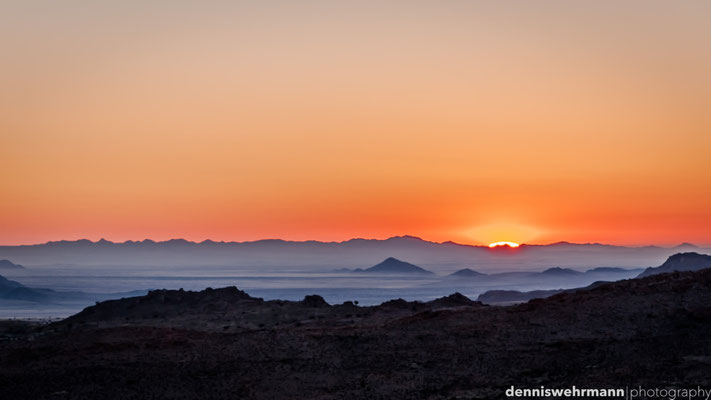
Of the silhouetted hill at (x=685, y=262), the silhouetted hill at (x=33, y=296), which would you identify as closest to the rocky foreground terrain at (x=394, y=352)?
the silhouetted hill at (x=685, y=262)

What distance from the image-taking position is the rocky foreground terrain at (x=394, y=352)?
25969mm

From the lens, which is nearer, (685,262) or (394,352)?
(394,352)

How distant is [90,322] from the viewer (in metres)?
47.7

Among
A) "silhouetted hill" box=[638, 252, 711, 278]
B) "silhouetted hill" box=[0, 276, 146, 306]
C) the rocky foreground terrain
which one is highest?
"silhouetted hill" box=[638, 252, 711, 278]

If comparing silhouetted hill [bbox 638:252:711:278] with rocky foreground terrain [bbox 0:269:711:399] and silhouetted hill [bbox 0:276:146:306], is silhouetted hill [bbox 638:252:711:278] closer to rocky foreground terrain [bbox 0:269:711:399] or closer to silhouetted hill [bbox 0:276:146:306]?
rocky foreground terrain [bbox 0:269:711:399]

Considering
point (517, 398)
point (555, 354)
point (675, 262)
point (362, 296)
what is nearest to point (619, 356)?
point (555, 354)

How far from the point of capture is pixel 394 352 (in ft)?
104

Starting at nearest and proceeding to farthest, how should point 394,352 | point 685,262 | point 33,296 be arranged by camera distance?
point 394,352, point 685,262, point 33,296

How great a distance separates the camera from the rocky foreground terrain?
85.2 ft

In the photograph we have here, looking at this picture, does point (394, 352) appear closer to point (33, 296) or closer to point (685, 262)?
point (685, 262)

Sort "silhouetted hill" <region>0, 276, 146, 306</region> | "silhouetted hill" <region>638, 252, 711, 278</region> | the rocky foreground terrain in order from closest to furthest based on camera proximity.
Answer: the rocky foreground terrain → "silhouetted hill" <region>638, 252, 711, 278</region> → "silhouetted hill" <region>0, 276, 146, 306</region>

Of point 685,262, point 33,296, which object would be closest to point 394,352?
point 685,262

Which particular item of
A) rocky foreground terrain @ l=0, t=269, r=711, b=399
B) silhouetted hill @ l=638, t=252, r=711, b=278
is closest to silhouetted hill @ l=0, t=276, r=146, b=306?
rocky foreground terrain @ l=0, t=269, r=711, b=399

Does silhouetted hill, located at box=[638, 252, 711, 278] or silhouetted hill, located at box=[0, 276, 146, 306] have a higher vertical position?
silhouetted hill, located at box=[638, 252, 711, 278]
